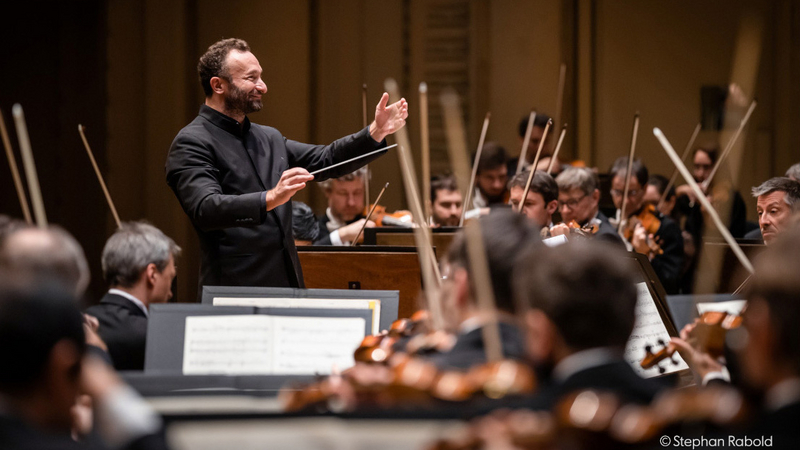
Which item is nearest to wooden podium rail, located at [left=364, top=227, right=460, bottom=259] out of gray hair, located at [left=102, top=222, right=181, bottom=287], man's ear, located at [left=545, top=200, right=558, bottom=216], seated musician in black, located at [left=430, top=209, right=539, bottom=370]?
man's ear, located at [left=545, top=200, right=558, bottom=216]

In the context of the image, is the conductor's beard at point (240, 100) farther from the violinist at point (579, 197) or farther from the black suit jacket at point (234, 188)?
the violinist at point (579, 197)

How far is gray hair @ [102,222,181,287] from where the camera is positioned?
9.37 ft

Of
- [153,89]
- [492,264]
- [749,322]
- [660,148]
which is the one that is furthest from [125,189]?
[749,322]

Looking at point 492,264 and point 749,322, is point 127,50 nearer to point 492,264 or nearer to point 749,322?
point 492,264

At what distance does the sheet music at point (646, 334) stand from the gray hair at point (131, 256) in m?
1.55

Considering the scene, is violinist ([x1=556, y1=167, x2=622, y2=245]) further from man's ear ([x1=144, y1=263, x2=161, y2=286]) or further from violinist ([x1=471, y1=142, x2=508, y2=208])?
man's ear ([x1=144, y1=263, x2=161, y2=286])

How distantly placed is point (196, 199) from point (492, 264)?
A: 1749mm

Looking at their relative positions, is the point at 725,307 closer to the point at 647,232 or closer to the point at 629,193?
the point at 647,232

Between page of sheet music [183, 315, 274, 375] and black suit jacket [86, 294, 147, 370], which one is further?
black suit jacket [86, 294, 147, 370]

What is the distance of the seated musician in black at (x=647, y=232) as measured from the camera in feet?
16.7

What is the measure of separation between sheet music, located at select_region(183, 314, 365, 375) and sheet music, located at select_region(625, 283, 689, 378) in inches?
38.9

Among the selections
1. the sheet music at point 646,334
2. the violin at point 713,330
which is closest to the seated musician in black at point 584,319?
the violin at point 713,330

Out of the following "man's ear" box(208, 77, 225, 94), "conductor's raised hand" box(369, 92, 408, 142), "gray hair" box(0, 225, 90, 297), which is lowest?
"gray hair" box(0, 225, 90, 297)

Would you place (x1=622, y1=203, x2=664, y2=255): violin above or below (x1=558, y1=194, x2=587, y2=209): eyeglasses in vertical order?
below
